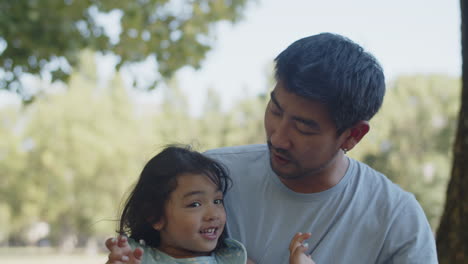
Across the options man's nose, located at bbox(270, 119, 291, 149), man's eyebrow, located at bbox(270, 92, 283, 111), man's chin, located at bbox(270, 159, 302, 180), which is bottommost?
man's chin, located at bbox(270, 159, 302, 180)

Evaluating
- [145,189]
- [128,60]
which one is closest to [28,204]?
[128,60]

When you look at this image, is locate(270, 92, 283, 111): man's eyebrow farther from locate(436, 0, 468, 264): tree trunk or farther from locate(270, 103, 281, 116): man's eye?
locate(436, 0, 468, 264): tree trunk

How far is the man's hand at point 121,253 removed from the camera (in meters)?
2.44

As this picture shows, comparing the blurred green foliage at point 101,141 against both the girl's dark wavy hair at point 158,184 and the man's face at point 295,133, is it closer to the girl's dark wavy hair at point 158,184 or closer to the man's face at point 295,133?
the girl's dark wavy hair at point 158,184

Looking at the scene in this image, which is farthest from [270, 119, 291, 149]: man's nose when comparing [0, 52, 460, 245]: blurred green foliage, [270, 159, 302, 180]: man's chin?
[0, 52, 460, 245]: blurred green foliage

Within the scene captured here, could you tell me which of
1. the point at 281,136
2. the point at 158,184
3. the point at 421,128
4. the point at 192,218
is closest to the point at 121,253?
the point at 192,218

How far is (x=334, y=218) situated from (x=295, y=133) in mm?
392

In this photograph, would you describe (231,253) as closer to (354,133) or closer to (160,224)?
(160,224)

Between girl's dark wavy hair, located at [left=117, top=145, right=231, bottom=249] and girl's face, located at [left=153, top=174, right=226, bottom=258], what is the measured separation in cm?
3

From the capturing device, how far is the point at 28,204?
33469 mm

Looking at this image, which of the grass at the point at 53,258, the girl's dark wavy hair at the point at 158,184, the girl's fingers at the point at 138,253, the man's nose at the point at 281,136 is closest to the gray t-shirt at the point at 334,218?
the girl's dark wavy hair at the point at 158,184

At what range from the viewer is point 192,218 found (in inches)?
108

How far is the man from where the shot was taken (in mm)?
2635

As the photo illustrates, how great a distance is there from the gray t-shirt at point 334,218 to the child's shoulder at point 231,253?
5 cm
